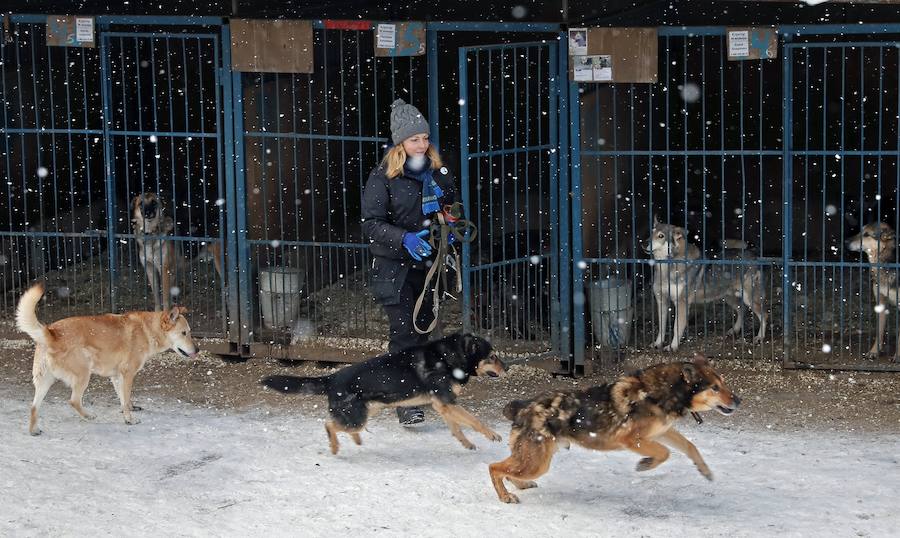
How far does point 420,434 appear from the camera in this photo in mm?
7832

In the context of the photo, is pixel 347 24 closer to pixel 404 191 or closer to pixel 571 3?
pixel 404 191

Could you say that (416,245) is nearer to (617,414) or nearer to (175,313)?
(617,414)

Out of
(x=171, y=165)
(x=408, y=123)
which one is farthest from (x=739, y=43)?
(x=171, y=165)

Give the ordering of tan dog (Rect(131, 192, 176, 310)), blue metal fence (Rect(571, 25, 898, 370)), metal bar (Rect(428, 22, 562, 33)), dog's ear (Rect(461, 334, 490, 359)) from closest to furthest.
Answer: dog's ear (Rect(461, 334, 490, 359)), metal bar (Rect(428, 22, 562, 33)), blue metal fence (Rect(571, 25, 898, 370)), tan dog (Rect(131, 192, 176, 310))

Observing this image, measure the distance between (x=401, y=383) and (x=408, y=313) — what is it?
2.12ft

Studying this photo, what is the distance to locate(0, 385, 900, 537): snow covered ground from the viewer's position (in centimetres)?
631

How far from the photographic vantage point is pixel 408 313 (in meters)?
7.81

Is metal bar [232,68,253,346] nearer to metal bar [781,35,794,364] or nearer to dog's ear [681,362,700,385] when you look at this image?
metal bar [781,35,794,364]

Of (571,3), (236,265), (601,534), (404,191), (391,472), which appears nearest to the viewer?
(601,534)

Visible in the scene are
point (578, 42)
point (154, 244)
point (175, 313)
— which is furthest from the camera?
point (154, 244)

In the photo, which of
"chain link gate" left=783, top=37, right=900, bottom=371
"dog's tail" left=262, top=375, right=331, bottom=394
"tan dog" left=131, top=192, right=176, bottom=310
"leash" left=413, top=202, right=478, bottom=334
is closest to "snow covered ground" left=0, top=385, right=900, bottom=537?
"dog's tail" left=262, top=375, right=331, bottom=394

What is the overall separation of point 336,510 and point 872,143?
337 inches

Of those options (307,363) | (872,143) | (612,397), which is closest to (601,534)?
(612,397)

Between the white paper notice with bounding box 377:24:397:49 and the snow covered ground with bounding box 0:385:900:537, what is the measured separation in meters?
2.61
